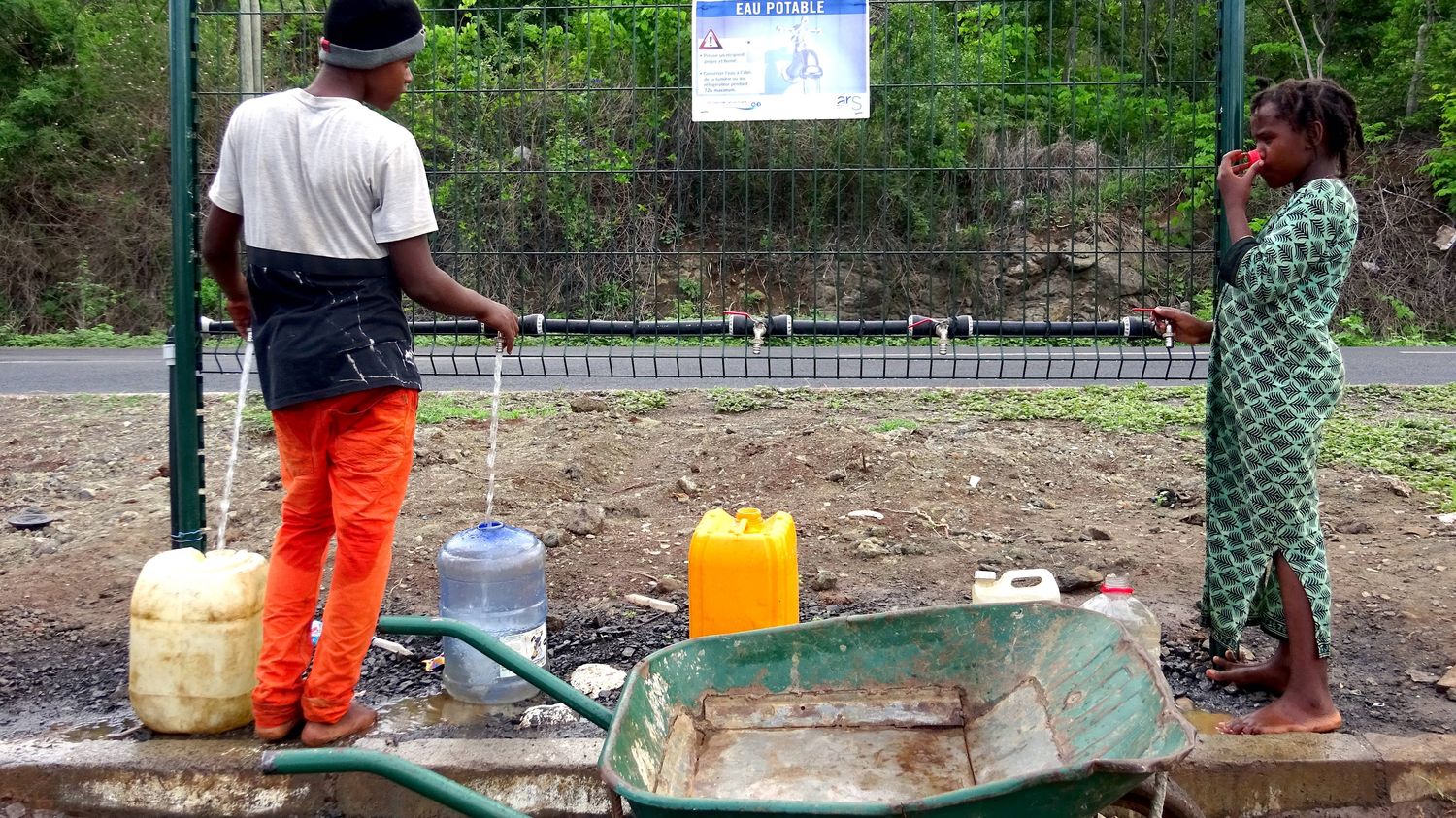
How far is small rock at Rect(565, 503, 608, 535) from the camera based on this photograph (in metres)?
5.57

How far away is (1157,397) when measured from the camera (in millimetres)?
8852

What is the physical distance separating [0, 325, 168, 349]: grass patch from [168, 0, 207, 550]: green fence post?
40.5 feet

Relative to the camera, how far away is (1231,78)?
392 centimetres

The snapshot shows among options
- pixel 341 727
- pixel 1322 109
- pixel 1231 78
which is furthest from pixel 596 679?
pixel 1231 78

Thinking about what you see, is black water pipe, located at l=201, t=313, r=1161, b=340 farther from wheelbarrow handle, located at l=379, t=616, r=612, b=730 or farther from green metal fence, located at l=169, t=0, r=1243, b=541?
wheelbarrow handle, located at l=379, t=616, r=612, b=730

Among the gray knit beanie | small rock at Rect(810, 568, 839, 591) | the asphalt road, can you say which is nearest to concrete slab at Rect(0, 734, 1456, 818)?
small rock at Rect(810, 568, 839, 591)

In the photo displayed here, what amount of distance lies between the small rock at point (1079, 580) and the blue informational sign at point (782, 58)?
206 cm

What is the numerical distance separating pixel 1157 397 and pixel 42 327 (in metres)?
17.0

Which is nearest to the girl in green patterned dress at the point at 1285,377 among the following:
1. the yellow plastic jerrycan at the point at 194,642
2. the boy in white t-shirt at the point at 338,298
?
the boy in white t-shirt at the point at 338,298

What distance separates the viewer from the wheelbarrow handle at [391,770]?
7.48 ft

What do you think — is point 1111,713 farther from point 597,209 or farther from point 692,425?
point 692,425

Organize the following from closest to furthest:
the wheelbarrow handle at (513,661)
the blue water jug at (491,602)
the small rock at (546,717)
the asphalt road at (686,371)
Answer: the wheelbarrow handle at (513,661) < the small rock at (546,717) < the blue water jug at (491,602) < the asphalt road at (686,371)

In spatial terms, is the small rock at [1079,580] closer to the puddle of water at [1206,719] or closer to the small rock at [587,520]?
the puddle of water at [1206,719]

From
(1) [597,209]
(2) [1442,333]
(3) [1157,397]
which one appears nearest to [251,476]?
(1) [597,209]
